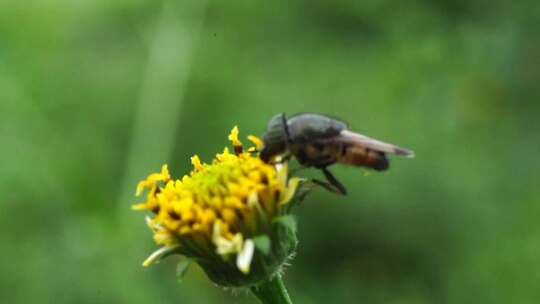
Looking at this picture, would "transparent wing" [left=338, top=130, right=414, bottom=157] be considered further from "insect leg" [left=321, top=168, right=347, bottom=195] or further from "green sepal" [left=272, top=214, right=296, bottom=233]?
"green sepal" [left=272, top=214, right=296, bottom=233]

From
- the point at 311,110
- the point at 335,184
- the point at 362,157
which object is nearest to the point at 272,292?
the point at 335,184

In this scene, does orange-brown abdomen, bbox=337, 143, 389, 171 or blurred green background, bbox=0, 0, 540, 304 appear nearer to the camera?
orange-brown abdomen, bbox=337, 143, 389, 171

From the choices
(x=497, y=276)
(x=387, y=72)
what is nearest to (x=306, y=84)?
(x=387, y=72)

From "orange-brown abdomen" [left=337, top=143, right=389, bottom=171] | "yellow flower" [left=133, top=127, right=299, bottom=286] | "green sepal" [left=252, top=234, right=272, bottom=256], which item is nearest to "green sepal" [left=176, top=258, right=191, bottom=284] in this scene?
"yellow flower" [left=133, top=127, right=299, bottom=286]

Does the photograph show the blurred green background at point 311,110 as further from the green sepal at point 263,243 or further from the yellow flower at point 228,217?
the green sepal at point 263,243

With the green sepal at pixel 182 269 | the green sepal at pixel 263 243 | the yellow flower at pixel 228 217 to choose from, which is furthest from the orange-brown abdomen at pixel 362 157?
the green sepal at pixel 182 269

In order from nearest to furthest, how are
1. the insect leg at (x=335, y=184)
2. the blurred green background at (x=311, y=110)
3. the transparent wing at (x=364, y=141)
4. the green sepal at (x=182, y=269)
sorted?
the green sepal at (x=182, y=269), the transparent wing at (x=364, y=141), the insect leg at (x=335, y=184), the blurred green background at (x=311, y=110)

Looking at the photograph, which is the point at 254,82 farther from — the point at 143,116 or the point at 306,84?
the point at 143,116

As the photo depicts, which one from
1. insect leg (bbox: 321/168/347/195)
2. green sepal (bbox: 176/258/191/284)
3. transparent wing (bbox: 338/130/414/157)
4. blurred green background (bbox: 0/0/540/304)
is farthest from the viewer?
blurred green background (bbox: 0/0/540/304)
